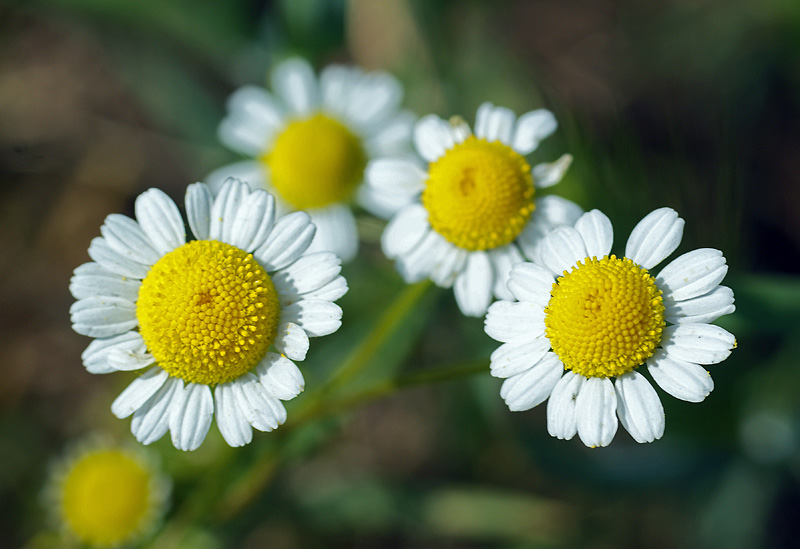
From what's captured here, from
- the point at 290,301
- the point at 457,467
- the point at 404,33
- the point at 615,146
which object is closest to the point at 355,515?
the point at 457,467

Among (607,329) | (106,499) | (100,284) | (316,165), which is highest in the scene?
(100,284)

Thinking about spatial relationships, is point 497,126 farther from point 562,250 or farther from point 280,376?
point 280,376

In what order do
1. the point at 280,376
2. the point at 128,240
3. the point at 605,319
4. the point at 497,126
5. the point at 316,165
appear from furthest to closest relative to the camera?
the point at 316,165 → the point at 497,126 → the point at 128,240 → the point at 280,376 → the point at 605,319

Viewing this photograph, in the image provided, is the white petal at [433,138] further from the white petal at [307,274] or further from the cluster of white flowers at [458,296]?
the white petal at [307,274]

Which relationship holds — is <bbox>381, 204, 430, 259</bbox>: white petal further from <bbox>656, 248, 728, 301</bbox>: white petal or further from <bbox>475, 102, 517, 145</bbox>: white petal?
<bbox>656, 248, 728, 301</bbox>: white petal

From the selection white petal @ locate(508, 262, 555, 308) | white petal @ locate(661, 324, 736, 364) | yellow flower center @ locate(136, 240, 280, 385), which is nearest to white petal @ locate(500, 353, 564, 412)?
white petal @ locate(508, 262, 555, 308)

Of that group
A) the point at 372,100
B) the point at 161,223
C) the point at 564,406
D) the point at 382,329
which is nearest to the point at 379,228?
the point at 372,100

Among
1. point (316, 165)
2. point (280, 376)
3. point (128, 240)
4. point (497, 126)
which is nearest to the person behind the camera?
point (280, 376)
